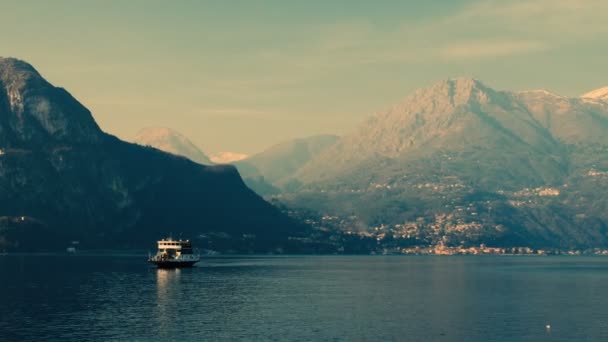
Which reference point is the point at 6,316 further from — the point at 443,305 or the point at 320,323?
the point at 443,305

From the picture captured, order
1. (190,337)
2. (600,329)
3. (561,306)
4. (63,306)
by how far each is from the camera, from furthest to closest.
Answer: (561,306), (63,306), (600,329), (190,337)

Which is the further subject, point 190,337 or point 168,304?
point 168,304

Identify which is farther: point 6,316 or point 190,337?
point 6,316

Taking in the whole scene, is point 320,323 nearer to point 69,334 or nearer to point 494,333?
point 494,333

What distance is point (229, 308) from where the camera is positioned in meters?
182

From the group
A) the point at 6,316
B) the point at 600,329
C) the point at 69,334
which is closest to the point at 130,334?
the point at 69,334

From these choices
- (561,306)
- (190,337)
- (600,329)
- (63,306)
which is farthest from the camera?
(561,306)

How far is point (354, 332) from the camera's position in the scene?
147375 mm

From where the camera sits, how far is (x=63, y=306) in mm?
181250

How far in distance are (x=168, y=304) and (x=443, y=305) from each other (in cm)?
6180

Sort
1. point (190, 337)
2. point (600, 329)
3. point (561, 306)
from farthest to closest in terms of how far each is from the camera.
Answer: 1. point (561, 306)
2. point (600, 329)
3. point (190, 337)

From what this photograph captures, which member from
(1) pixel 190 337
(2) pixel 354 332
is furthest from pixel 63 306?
(2) pixel 354 332

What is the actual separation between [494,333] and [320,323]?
31.2 m

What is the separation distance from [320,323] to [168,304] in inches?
1760
